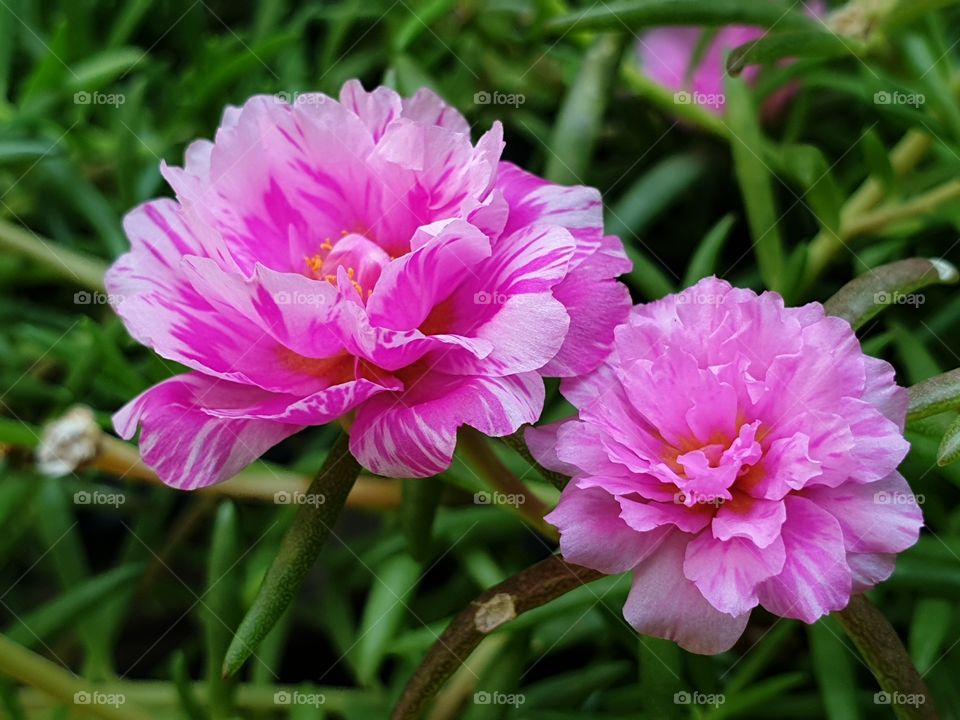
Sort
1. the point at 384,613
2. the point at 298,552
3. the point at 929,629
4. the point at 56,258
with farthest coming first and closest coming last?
the point at 56,258
the point at 384,613
the point at 929,629
the point at 298,552

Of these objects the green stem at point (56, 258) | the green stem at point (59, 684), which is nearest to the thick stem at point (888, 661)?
the green stem at point (59, 684)

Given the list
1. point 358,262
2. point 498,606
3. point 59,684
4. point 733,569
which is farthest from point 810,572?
point 59,684

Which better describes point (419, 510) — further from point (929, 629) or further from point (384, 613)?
point (929, 629)

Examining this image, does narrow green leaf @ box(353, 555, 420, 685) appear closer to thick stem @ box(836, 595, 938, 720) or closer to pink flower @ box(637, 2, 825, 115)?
thick stem @ box(836, 595, 938, 720)

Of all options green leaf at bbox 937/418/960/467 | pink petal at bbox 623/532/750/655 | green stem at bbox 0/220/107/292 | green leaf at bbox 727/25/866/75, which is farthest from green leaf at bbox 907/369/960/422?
green stem at bbox 0/220/107/292

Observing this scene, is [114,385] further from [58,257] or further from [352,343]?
[352,343]

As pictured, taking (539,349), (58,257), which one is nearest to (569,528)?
(539,349)

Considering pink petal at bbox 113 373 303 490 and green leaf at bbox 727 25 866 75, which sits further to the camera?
green leaf at bbox 727 25 866 75
